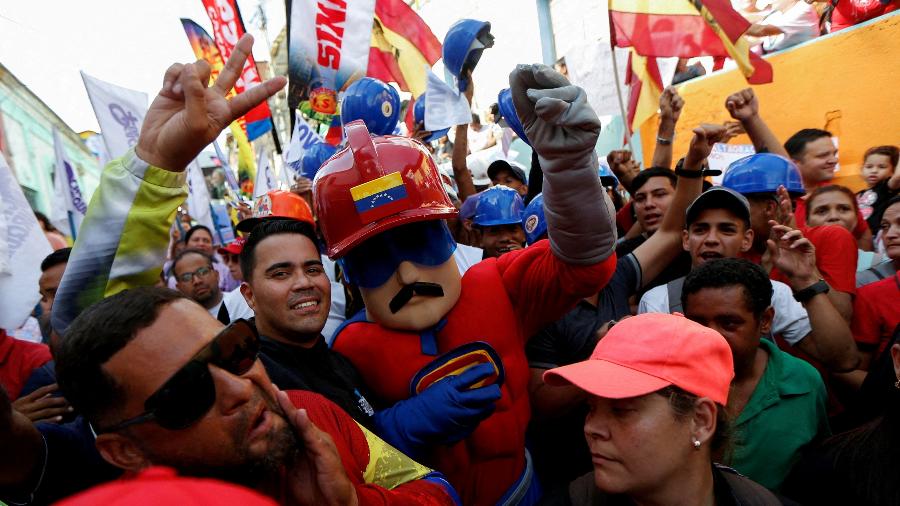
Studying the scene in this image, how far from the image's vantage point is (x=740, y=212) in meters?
2.93

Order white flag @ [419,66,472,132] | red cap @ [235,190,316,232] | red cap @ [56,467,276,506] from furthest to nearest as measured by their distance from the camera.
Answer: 1. white flag @ [419,66,472,132]
2. red cap @ [235,190,316,232]
3. red cap @ [56,467,276,506]

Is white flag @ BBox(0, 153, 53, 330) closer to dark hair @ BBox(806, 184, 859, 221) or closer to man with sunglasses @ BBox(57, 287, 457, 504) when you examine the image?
man with sunglasses @ BBox(57, 287, 457, 504)

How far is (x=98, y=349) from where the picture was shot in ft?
3.92

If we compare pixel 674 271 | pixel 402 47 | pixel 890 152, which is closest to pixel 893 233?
pixel 674 271

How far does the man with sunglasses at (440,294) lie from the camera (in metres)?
1.81

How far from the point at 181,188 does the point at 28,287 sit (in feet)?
5.36

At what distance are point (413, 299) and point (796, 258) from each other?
167cm

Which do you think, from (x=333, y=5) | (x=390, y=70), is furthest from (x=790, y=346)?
(x=390, y=70)

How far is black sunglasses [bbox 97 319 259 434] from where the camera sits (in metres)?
1.16

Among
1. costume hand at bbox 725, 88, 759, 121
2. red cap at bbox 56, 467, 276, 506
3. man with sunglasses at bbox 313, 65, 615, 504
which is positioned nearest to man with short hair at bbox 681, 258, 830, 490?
man with sunglasses at bbox 313, 65, 615, 504

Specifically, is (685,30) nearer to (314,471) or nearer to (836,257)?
(836,257)

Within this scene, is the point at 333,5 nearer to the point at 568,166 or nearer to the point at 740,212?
the point at 740,212

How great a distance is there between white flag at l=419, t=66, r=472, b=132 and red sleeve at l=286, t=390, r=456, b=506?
3.15 meters

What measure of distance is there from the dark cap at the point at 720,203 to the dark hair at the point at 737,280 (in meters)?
0.58
